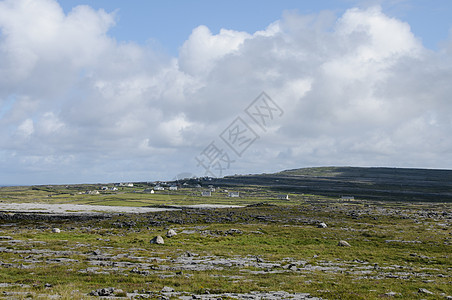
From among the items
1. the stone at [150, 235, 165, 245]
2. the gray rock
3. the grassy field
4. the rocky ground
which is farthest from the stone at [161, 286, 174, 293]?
the stone at [150, 235, 165, 245]

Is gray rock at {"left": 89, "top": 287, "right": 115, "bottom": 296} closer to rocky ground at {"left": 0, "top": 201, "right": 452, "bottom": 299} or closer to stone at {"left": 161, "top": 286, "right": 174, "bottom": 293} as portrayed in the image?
rocky ground at {"left": 0, "top": 201, "right": 452, "bottom": 299}

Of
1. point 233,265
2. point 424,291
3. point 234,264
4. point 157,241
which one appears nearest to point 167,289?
point 233,265

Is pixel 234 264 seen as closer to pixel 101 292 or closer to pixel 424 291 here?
pixel 101 292

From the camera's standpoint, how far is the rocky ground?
25906mm

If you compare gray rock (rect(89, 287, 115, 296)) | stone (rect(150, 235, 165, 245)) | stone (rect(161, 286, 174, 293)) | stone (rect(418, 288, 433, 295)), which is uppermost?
gray rock (rect(89, 287, 115, 296))

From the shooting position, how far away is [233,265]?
38.5 m

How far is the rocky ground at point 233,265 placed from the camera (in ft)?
85.0

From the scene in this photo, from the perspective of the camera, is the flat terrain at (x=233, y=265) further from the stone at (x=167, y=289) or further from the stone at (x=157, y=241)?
the stone at (x=157, y=241)

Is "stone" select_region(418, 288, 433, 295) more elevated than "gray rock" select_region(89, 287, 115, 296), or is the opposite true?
"gray rock" select_region(89, 287, 115, 296)

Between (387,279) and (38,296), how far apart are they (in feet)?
91.5

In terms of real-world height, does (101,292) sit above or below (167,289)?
above

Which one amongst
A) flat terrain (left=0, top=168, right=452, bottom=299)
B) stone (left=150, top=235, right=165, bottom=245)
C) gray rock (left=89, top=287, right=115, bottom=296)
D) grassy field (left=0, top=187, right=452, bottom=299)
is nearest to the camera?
gray rock (left=89, top=287, right=115, bottom=296)

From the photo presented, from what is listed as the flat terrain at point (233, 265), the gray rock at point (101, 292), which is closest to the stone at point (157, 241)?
the flat terrain at point (233, 265)

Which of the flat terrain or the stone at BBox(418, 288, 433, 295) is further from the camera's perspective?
the stone at BBox(418, 288, 433, 295)
